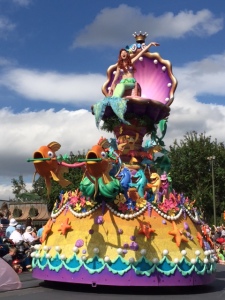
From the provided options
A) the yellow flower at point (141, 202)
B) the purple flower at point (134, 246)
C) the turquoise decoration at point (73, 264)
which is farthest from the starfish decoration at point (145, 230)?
the turquoise decoration at point (73, 264)

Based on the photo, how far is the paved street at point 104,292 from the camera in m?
7.52

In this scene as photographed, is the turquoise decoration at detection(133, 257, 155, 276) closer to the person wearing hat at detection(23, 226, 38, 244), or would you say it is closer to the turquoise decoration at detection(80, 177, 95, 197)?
the turquoise decoration at detection(80, 177, 95, 197)

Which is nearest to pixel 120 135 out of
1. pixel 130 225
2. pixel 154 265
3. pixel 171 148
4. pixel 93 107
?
pixel 93 107

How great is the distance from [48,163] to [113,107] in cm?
179

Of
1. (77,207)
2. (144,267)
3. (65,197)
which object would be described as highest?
(65,197)

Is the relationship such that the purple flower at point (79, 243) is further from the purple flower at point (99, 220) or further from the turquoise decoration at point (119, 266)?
the turquoise decoration at point (119, 266)

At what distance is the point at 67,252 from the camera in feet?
26.6

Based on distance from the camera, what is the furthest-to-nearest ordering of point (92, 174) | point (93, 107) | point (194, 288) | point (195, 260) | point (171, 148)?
point (171, 148) → point (93, 107) → point (194, 288) → point (195, 260) → point (92, 174)

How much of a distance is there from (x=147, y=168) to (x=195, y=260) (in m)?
2.22

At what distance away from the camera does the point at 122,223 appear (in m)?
8.06

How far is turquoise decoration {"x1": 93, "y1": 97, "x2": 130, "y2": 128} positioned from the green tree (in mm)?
23618

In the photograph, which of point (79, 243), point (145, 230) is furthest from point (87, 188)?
point (145, 230)

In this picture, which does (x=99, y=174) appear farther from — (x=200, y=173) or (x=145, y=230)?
(x=200, y=173)

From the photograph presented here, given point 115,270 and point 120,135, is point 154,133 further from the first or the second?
point 115,270
